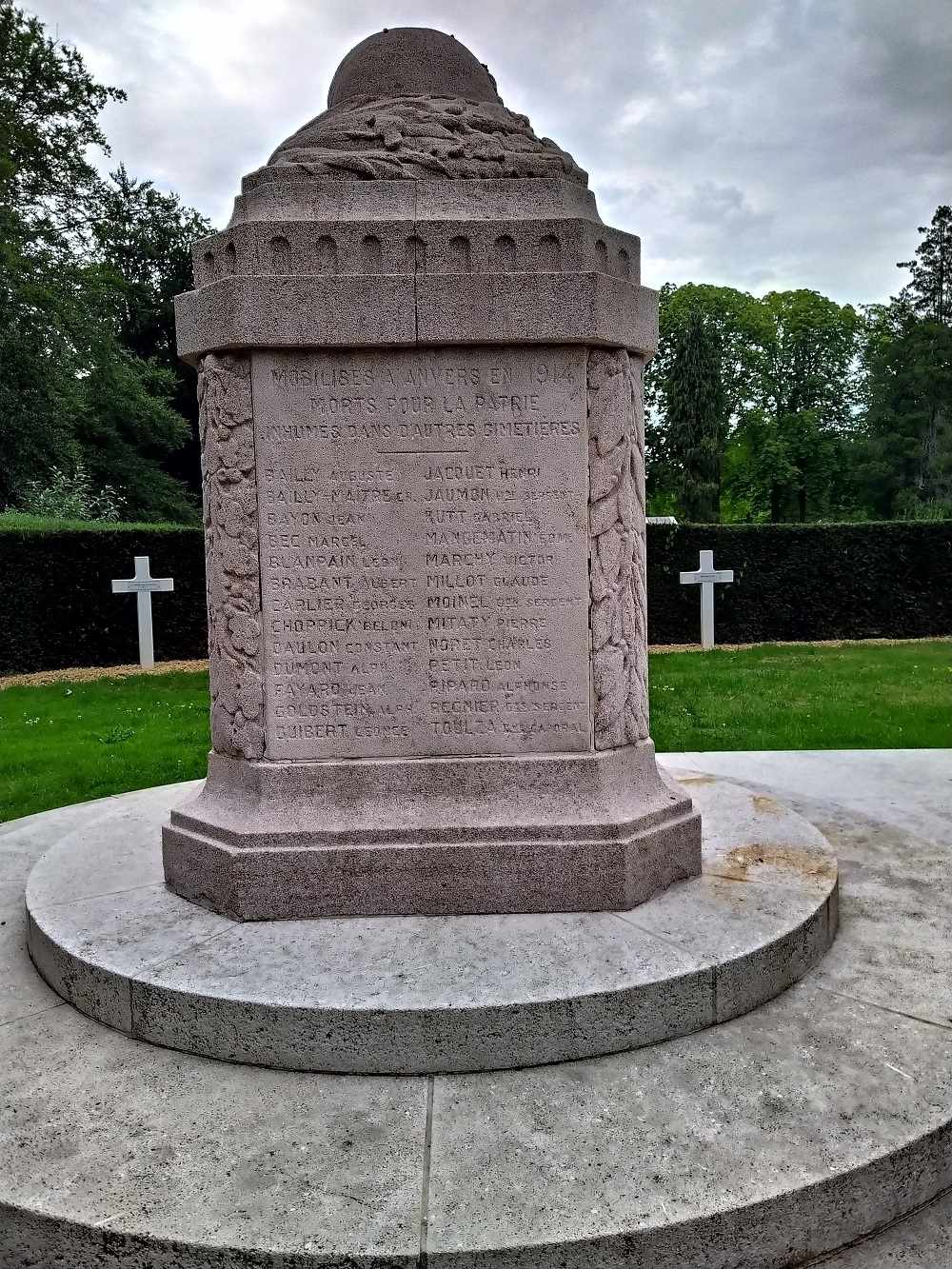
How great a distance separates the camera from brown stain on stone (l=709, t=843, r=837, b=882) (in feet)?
12.7

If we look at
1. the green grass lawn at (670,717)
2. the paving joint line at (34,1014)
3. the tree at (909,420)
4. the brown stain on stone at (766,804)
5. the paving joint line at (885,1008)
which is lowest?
the paving joint line at (34,1014)

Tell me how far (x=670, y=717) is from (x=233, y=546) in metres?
6.91

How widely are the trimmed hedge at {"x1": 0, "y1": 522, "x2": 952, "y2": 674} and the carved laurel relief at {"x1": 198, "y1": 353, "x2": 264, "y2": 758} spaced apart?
1141 centimetres

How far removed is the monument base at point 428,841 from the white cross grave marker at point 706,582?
41.8 feet

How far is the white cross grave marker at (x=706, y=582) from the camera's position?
1616 centimetres

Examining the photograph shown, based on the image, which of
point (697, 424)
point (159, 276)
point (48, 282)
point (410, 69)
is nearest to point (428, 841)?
point (410, 69)

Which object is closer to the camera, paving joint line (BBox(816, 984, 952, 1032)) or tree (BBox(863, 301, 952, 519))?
paving joint line (BBox(816, 984, 952, 1032))

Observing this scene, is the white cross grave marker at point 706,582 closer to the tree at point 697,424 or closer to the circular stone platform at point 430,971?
the circular stone platform at point 430,971

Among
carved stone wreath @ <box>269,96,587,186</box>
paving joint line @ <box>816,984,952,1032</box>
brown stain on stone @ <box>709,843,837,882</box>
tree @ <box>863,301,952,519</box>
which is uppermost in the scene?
tree @ <box>863,301,952,519</box>

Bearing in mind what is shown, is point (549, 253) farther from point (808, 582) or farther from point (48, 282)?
point (48, 282)

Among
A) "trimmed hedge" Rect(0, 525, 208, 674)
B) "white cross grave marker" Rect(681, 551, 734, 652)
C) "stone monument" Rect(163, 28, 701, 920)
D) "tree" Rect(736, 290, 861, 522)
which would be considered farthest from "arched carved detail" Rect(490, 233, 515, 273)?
"tree" Rect(736, 290, 861, 522)

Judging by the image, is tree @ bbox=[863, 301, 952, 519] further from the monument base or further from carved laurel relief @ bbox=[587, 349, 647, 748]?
the monument base

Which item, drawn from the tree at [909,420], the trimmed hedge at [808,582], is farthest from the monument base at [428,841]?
the tree at [909,420]

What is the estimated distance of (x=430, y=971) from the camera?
312 cm
